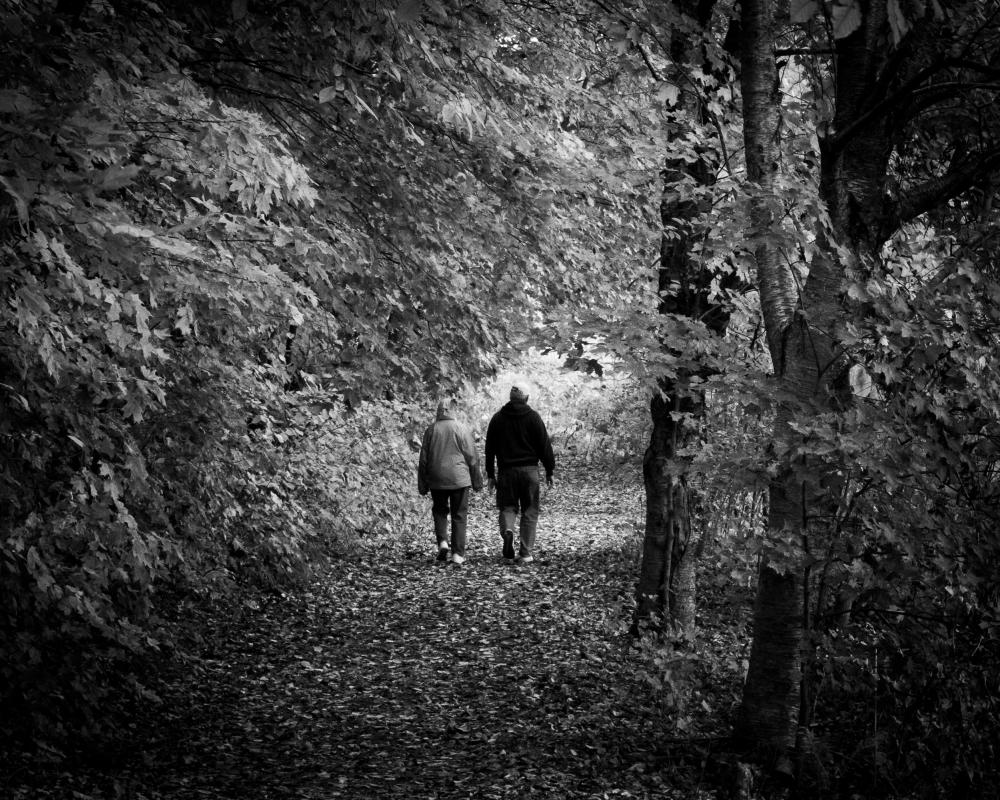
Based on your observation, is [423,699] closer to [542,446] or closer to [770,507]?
[770,507]

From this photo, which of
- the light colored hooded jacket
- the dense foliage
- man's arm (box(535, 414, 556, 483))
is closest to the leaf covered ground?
the dense foliage

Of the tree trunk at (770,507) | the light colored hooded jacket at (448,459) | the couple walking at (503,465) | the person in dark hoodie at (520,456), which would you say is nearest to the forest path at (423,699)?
the tree trunk at (770,507)

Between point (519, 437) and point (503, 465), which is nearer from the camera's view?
point (519, 437)

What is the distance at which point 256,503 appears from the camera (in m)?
9.02

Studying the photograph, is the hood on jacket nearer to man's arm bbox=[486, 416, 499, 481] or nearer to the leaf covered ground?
man's arm bbox=[486, 416, 499, 481]

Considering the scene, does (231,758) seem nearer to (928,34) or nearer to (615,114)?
(928,34)

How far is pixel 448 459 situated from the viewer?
12008mm

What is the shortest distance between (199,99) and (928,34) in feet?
13.0

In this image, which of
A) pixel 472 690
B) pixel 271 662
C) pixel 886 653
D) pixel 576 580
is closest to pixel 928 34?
pixel 886 653

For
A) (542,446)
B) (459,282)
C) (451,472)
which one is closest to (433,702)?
(459,282)

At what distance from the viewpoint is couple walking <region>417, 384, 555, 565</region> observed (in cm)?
1200

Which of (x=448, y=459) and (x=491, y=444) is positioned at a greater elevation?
(x=491, y=444)

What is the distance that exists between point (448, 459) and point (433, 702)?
5.38 metres

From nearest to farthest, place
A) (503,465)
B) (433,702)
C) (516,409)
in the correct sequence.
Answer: (433,702) → (516,409) → (503,465)
